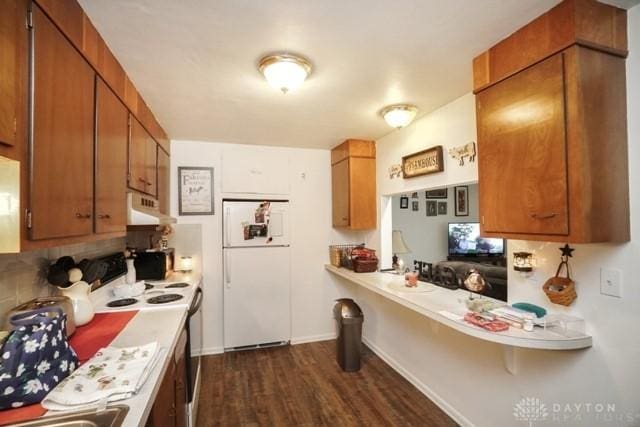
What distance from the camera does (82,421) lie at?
864 mm

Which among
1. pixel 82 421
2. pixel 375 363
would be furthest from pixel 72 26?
pixel 375 363

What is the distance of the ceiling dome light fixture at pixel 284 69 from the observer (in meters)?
1.65

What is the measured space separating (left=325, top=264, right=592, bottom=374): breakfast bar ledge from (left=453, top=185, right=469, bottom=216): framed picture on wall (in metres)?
3.05

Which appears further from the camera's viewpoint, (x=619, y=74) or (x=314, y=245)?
(x=314, y=245)

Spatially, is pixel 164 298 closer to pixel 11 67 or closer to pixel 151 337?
pixel 151 337

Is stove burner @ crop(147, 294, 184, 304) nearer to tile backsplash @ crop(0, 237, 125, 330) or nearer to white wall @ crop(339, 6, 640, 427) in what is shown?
tile backsplash @ crop(0, 237, 125, 330)

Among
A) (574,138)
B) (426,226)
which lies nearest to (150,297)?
(574,138)

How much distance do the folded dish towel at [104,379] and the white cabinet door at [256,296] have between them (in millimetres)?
2204

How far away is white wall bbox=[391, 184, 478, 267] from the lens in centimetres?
539

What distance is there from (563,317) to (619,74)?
3.75ft

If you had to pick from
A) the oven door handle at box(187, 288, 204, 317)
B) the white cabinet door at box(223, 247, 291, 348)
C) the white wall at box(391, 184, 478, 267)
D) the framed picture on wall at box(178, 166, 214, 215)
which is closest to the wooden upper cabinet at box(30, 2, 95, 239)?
the oven door handle at box(187, 288, 204, 317)

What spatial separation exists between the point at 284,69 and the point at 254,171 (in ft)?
6.59

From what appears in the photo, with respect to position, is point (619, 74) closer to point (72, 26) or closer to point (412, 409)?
point (72, 26)

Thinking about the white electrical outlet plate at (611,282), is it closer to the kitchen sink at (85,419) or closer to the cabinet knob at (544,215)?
the cabinet knob at (544,215)
